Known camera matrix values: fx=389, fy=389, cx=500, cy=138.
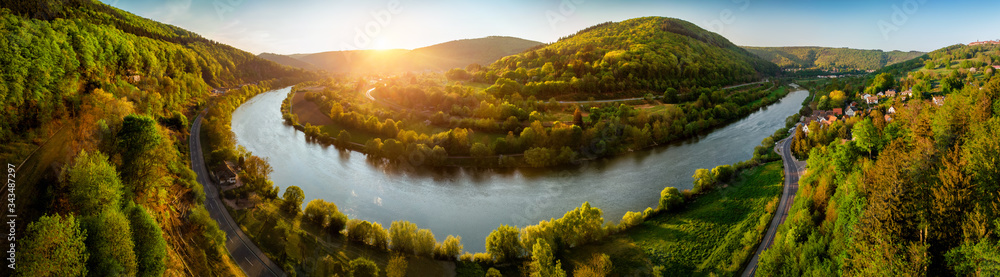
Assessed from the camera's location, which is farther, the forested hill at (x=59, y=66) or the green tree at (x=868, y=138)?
the green tree at (x=868, y=138)

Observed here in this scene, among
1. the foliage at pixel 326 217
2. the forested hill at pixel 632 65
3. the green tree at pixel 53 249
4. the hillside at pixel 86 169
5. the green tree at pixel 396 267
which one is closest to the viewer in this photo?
the green tree at pixel 53 249

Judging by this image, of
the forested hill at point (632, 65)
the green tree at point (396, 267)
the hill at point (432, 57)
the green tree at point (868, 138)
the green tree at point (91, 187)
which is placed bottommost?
the green tree at point (396, 267)

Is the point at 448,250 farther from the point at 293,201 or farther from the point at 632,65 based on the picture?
the point at 632,65

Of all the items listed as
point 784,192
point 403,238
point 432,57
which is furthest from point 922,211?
point 432,57

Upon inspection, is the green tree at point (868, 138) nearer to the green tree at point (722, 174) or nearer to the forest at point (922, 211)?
the forest at point (922, 211)

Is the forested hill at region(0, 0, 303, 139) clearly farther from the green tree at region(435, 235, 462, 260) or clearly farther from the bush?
the bush

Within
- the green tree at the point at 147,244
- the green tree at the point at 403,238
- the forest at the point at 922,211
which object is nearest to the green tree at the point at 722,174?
the forest at the point at 922,211

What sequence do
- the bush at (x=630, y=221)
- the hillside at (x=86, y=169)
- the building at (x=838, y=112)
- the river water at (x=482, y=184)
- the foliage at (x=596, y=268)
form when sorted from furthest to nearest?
the building at (x=838, y=112), the river water at (x=482, y=184), the bush at (x=630, y=221), the foliage at (x=596, y=268), the hillside at (x=86, y=169)
